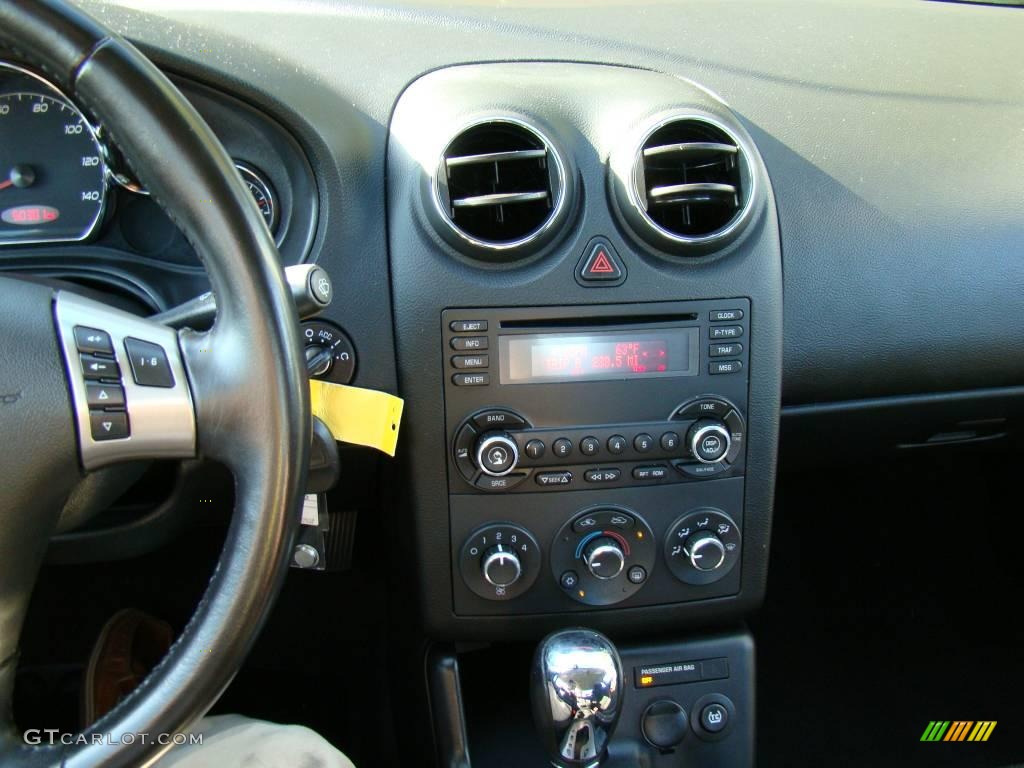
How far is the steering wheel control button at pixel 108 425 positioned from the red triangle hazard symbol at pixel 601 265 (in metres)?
0.58

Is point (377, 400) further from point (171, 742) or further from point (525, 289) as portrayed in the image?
point (171, 742)

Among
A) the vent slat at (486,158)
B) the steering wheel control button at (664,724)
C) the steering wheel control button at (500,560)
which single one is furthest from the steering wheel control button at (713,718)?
the vent slat at (486,158)

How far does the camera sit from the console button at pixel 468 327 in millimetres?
1116

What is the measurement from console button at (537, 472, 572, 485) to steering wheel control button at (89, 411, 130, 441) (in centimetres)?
55

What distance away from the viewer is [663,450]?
3.86 ft

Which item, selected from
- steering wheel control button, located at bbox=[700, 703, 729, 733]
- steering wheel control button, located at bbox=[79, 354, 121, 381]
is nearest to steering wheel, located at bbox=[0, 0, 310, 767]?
steering wheel control button, located at bbox=[79, 354, 121, 381]

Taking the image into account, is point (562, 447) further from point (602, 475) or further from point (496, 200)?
point (496, 200)

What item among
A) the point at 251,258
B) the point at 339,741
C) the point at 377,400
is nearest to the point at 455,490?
the point at 377,400

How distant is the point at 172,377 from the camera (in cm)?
74

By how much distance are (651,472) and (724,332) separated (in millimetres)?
193

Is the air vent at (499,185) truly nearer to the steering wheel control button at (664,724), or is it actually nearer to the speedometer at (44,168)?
the speedometer at (44,168)

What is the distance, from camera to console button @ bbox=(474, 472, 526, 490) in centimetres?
115

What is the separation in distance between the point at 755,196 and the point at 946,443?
728 mm

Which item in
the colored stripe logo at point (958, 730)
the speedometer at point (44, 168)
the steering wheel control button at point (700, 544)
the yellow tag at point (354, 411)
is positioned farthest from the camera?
the colored stripe logo at point (958, 730)
